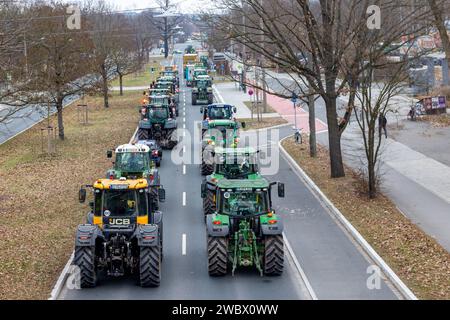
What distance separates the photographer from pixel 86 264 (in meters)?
17.9

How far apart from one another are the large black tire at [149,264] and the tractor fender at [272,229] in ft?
8.62

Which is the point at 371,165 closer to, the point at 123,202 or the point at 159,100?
the point at 123,202

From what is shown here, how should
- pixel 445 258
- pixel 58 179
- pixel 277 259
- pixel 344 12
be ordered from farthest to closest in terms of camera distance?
1. pixel 344 12
2. pixel 58 179
3. pixel 445 258
4. pixel 277 259

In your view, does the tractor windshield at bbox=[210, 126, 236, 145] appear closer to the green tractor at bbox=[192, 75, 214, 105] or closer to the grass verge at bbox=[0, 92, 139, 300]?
the grass verge at bbox=[0, 92, 139, 300]

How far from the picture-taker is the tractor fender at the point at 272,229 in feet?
61.5

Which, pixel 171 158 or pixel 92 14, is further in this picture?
pixel 92 14

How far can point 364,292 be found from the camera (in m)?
17.8

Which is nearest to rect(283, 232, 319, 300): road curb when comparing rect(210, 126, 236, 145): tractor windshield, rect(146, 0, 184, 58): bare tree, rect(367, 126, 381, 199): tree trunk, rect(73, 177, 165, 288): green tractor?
rect(73, 177, 165, 288): green tractor

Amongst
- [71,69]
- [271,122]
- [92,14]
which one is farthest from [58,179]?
[92,14]

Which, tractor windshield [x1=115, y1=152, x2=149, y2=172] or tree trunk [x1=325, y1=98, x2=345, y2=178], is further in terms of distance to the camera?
tree trunk [x1=325, y1=98, x2=345, y2=178]

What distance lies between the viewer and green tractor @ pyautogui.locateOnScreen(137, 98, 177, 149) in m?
40.9

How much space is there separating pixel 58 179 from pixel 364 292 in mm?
18470

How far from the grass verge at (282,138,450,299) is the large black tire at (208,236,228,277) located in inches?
167
